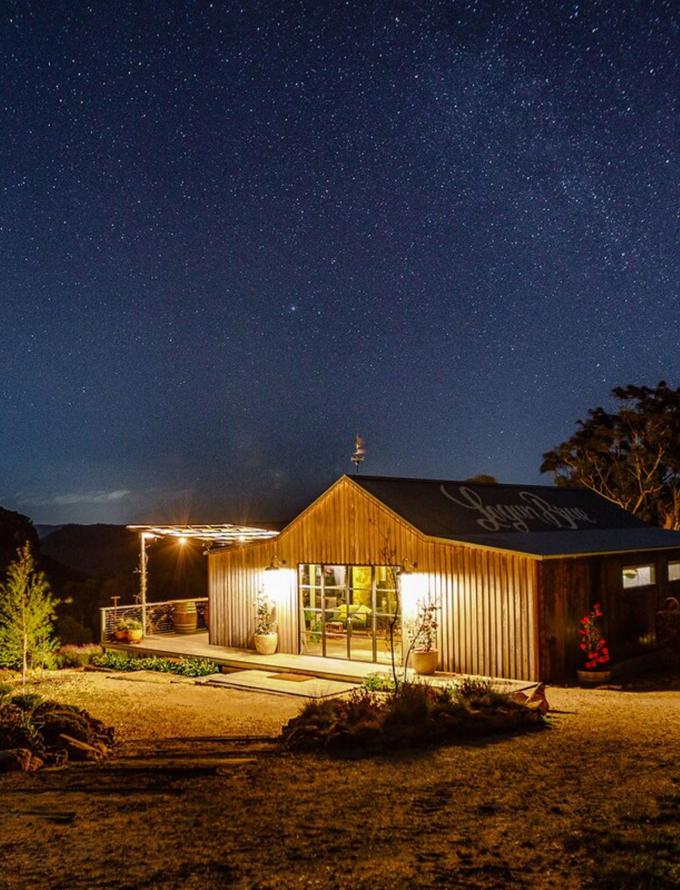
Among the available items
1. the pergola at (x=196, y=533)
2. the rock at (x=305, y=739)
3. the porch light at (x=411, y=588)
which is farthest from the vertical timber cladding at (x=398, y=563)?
the rock at (x=305, y=739)

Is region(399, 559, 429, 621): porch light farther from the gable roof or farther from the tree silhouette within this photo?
the tree silhouette

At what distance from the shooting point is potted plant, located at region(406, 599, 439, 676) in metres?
14.8

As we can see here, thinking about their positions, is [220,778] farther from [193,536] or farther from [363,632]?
[193,536]

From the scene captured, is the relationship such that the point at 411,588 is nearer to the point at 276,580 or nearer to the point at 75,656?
the point at 276,580

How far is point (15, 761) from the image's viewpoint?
338 inches

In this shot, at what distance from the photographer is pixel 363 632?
16656mm

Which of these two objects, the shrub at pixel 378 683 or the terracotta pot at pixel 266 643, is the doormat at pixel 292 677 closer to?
the shrub at pixel 378 683

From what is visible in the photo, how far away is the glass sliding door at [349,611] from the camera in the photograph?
15914 millimetres

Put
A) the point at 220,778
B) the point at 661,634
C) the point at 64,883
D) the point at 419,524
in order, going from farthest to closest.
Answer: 1. the point at 661,634
2. the point at 419,524
3. the point at 220,778
4. the point at 64,883

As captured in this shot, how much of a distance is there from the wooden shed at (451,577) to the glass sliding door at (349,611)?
0.03m

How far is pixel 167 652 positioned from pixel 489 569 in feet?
25.3

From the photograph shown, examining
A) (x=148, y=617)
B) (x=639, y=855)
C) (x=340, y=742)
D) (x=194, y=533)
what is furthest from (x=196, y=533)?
(x=639, y=855)

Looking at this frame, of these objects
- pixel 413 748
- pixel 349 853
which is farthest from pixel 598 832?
pixel 413 748

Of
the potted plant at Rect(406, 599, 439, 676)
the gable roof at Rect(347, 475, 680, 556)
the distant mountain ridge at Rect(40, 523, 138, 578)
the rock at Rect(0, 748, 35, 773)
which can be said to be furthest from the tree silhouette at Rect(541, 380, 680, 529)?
the distant mountain ridge at Rect(40, 523, 138, 578)
